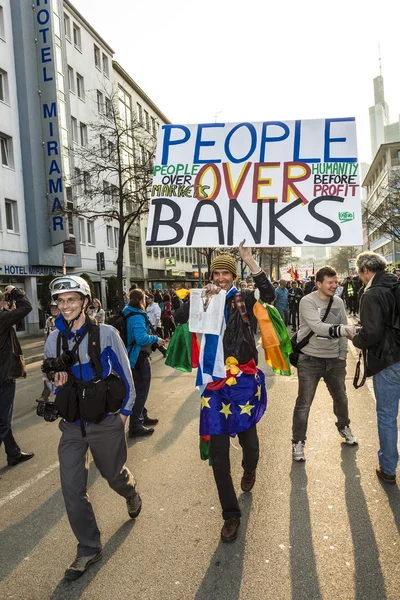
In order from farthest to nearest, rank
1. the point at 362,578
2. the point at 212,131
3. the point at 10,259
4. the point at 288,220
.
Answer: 1. the point at 10,259
2. the point at 212,131
3. the point at 288,220
4. the point at 362,578

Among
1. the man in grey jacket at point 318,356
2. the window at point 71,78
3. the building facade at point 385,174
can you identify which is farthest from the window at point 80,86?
the building facade at point 385,174

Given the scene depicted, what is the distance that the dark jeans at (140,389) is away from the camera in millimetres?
6148

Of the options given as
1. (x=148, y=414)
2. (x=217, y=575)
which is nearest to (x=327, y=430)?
(x=148, y=414)

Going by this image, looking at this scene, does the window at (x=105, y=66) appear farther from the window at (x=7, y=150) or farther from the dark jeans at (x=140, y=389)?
the dark jeans at (x=140, y=389)

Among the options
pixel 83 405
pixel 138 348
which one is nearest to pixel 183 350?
pixel 83 405

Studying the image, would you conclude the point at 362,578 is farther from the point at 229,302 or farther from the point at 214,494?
the point at 229,302

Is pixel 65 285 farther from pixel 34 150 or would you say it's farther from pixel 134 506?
pixel 34 150

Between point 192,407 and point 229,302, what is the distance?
159 inches

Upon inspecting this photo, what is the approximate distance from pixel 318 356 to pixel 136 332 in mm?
2191

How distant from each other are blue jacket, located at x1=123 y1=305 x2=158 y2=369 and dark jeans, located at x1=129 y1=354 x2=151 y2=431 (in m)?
0.18

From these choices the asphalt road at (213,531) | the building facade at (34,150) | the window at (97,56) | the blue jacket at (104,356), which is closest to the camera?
the asphalt road at (213,531)

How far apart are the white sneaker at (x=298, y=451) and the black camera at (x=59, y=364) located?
8.52 ft

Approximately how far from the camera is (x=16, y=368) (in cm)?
531

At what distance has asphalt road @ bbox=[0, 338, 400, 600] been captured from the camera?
2939mm
